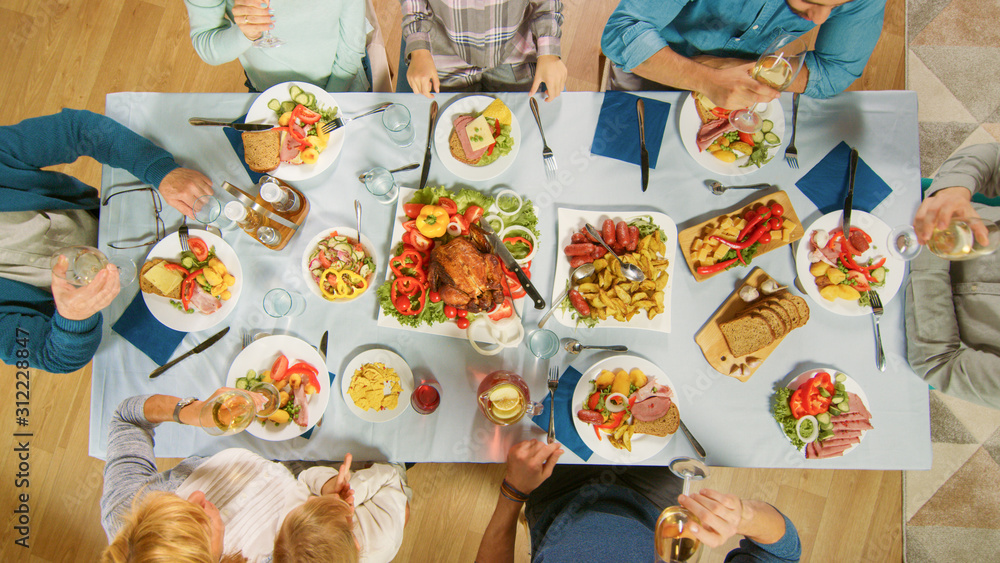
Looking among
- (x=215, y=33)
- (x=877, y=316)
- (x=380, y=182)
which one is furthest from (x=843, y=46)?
(x=215, y=33)

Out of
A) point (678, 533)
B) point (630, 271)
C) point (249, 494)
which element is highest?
point (630, 271)

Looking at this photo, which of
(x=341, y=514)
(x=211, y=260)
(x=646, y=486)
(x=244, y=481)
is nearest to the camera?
(x=341, y=514)

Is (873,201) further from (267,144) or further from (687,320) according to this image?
(267,144)

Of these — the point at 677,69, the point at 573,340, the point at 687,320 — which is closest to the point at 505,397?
the point at 573,340

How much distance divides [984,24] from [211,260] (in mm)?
5809

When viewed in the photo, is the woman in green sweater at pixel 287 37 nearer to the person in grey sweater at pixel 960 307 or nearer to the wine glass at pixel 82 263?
the wine glass at pixel 82 263

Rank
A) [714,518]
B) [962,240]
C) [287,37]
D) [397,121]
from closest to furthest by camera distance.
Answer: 1. [962,240]
2. [714,518]
3. [397,121]
4. [287,37]

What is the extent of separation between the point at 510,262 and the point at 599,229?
1.70ft

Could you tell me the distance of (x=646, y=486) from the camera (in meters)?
2.48

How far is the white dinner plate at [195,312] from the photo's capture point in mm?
2258

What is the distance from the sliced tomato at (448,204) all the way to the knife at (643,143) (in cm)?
94

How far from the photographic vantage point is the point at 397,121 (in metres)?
2.26

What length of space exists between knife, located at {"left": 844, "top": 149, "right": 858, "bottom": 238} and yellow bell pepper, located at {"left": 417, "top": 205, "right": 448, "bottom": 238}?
6.18ft

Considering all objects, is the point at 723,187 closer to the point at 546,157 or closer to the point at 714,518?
the point at 546,157
